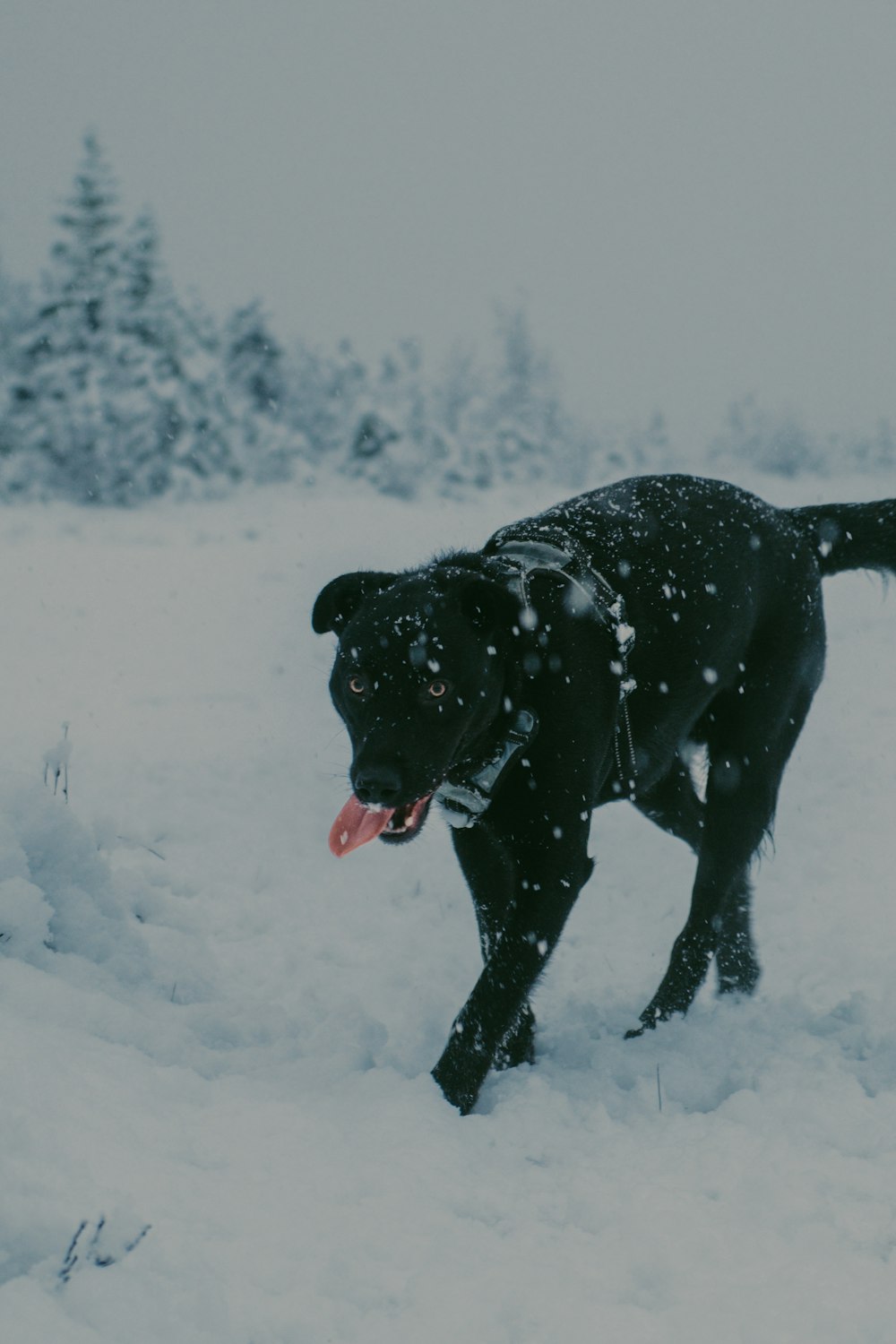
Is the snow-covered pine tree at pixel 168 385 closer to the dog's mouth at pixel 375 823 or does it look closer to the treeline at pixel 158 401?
the treeline at pixel 158 401

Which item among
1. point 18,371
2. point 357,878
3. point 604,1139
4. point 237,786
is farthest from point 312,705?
point 18,371

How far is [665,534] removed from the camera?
3.85 metres

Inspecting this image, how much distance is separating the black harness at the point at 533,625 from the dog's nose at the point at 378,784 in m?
0.33

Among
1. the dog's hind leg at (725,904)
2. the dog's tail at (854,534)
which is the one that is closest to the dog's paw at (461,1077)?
the dog's hind leg at (725,904)

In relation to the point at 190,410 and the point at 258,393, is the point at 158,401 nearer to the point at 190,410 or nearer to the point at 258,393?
the point at 190,410

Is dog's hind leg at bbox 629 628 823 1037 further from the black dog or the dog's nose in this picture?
the dog's nose

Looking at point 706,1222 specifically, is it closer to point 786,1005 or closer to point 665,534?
point 786,1005

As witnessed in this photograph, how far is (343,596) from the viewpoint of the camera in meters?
3.41

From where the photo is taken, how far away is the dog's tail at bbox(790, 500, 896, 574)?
4.34 m


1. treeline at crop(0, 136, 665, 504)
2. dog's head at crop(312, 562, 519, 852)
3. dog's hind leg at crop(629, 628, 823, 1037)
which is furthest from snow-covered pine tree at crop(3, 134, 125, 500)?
dog's head at crop(312, 562, 519, 852)

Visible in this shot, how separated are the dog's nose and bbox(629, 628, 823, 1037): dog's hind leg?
1.58 meters

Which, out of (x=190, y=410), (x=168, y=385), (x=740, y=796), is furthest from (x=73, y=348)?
(x=740, y=796)

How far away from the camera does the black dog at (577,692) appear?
10.2 ft

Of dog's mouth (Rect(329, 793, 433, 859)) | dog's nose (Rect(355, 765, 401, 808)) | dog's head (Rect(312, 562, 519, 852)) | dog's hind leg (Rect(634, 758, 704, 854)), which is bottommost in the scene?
dog's hind leg (Rect(634, 758, 704, 854))
